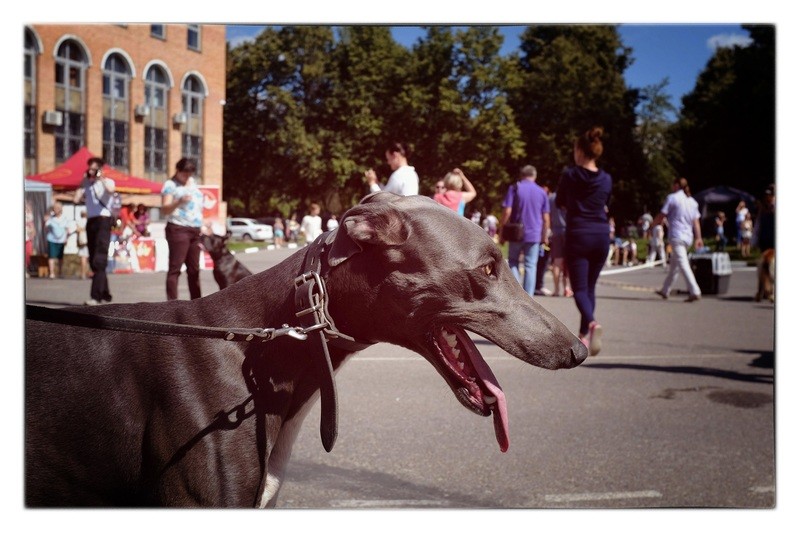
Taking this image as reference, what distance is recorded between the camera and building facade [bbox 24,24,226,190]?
3.42m

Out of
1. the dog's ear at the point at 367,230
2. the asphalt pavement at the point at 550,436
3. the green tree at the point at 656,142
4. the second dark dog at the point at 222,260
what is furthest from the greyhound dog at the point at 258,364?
the second dark dog at the point at 222,260

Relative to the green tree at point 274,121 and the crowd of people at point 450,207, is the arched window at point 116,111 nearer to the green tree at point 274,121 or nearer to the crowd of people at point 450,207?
the crowd of people at point 450,207

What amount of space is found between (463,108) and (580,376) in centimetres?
226

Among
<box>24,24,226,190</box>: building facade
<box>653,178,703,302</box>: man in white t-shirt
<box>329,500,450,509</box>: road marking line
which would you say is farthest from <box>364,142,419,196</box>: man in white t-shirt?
<box>653,178,703,302</box>: man in white t-shirt

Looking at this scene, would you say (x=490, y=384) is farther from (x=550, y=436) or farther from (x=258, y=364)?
(x=550, y=436)

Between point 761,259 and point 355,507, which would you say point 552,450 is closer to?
point 355,507

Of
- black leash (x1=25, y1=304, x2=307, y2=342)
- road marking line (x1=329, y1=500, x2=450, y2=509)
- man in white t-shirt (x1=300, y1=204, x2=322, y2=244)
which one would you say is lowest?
road marking line (x1=329, y1=500, x2=450, y2=509)

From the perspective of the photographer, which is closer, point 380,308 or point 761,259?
point 380,308

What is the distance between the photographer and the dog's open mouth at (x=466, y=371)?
2051 mm

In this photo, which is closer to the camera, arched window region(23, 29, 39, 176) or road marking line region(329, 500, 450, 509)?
road marking line region(329, 500, 450, 509)

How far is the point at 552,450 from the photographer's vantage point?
4.07m

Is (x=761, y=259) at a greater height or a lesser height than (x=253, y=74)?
lesser

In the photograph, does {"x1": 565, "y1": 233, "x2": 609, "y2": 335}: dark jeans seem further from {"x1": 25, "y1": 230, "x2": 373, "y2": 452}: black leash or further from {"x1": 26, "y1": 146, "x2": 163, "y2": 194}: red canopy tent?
{"x1": 25, "y1": 230, "x2": 373, "y2": 452}: black leash
